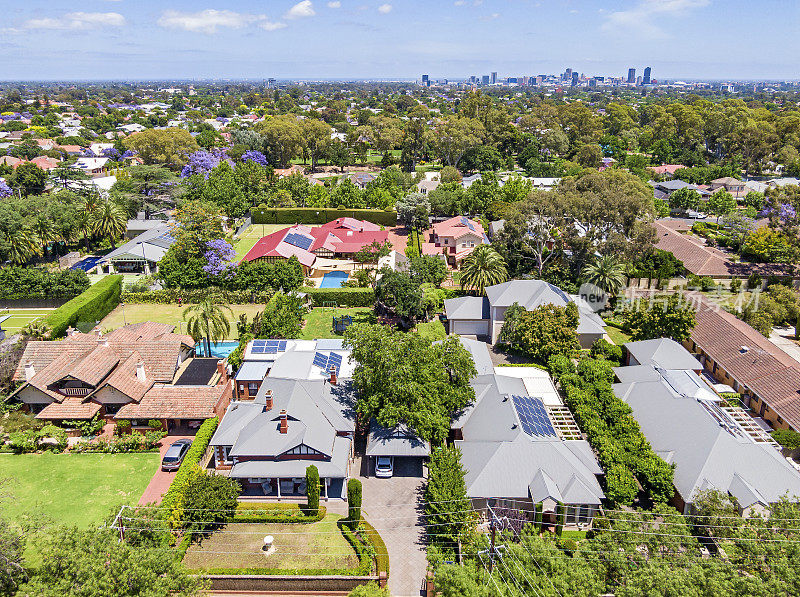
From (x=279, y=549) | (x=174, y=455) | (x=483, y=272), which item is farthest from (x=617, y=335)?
(x=174, y=455)

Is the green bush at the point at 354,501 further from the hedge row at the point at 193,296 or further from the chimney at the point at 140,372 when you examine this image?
the hedge row at the point at 193,296

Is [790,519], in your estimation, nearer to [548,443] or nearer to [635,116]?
[548,443]

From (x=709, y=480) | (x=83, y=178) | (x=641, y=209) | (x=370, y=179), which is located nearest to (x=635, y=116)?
(x=370, y=179)

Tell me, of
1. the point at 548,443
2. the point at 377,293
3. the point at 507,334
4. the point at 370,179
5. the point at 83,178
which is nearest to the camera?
the point at 548,443


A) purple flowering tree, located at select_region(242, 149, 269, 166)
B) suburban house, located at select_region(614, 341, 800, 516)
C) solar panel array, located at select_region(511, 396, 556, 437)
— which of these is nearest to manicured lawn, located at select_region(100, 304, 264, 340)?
solar panel array, located at select_region(511, 396, 556, 437)

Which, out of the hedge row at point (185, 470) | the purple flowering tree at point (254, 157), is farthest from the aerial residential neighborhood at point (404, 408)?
the purple flowering tree at point (254, 157)

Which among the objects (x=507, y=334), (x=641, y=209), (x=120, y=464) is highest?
(x=641, y=209)

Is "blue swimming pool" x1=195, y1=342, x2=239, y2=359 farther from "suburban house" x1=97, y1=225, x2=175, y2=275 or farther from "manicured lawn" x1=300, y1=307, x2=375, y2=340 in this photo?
"suburban house" x1=97, y1=225, x2=175, y2=275
